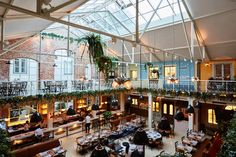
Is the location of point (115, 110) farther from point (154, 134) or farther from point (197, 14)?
point (197, 14)

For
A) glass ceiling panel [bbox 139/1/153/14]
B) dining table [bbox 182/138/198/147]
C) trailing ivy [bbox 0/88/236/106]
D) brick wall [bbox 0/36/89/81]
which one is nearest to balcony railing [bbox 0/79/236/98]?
trailing ivy [bbox 0/88/236/106]

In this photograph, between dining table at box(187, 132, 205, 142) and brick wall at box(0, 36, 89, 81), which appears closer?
dining table at box(187, 132, 205, 142)

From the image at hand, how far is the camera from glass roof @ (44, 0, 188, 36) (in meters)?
12.5

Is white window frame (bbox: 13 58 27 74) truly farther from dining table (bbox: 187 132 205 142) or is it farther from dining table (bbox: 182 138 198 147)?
dining table (bbox: 187 132 205 142)

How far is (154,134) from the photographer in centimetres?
1120

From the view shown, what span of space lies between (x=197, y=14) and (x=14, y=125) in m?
13.9

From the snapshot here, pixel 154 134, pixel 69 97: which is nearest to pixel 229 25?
pixel 154 134

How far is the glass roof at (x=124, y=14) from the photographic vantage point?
40.9ft

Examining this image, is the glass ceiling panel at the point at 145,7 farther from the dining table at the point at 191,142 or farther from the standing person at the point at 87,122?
the dining table at the point at 191,142

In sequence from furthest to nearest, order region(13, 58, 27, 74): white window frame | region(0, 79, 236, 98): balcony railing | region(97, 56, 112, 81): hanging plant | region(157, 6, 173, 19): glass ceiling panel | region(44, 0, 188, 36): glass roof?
region(13, 58, 27, 74): white window frame < region(157, 6, 173, 19): glass ceiling panel < region(44, 0, 188, 36): glass roof < region(0, 79, 236, 98): balcony railing < region(97, 56, 112, 81): hanging plant

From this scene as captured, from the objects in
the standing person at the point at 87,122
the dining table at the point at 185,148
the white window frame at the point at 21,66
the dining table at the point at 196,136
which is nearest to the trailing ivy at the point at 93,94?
the standing person at the point at 87,122

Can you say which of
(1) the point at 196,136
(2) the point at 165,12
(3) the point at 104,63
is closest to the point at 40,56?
(3) the point at 104,63

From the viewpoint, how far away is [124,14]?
47.5 feet

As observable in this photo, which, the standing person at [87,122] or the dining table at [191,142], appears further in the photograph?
the standing person at [87,122]
